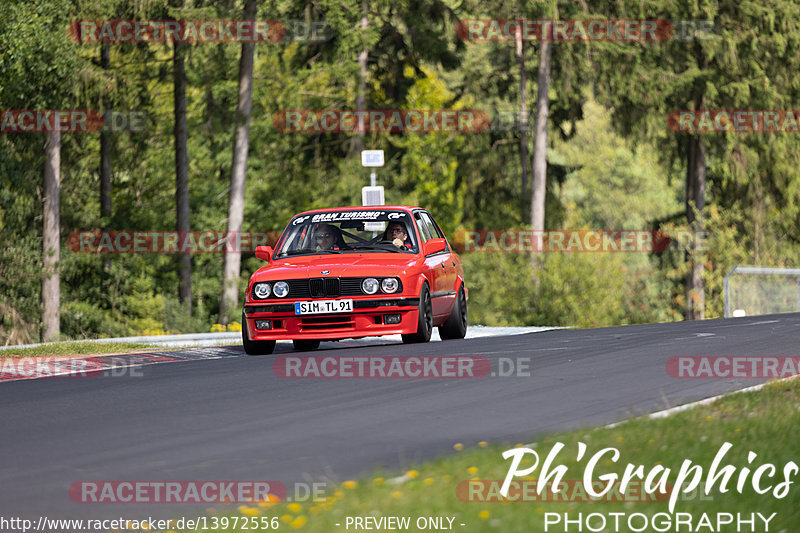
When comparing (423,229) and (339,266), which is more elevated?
(423,229)

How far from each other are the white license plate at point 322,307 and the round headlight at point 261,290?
0.44m

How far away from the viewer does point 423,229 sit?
16953 millimetres

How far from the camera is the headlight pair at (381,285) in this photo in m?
14.8

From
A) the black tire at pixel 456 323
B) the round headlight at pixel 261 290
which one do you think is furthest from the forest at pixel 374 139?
the round headlight at pixel 261 290

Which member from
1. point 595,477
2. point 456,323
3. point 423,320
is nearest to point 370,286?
point 423,320

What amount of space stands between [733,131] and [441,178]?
12361 millimetres

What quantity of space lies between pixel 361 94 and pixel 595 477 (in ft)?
132

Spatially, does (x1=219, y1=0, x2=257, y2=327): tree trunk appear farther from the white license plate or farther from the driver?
the white license plate

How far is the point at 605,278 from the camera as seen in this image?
39.5m

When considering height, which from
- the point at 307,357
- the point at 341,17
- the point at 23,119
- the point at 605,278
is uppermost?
the point at 341,17

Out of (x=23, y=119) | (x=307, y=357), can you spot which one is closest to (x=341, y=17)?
(x=23, y=119)

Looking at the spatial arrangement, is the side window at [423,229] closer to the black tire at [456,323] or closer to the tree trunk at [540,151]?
the black tire at [456,323]

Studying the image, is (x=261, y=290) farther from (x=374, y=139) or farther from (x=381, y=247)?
(x=374, y=139)

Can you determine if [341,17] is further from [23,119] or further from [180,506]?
[180,506]
